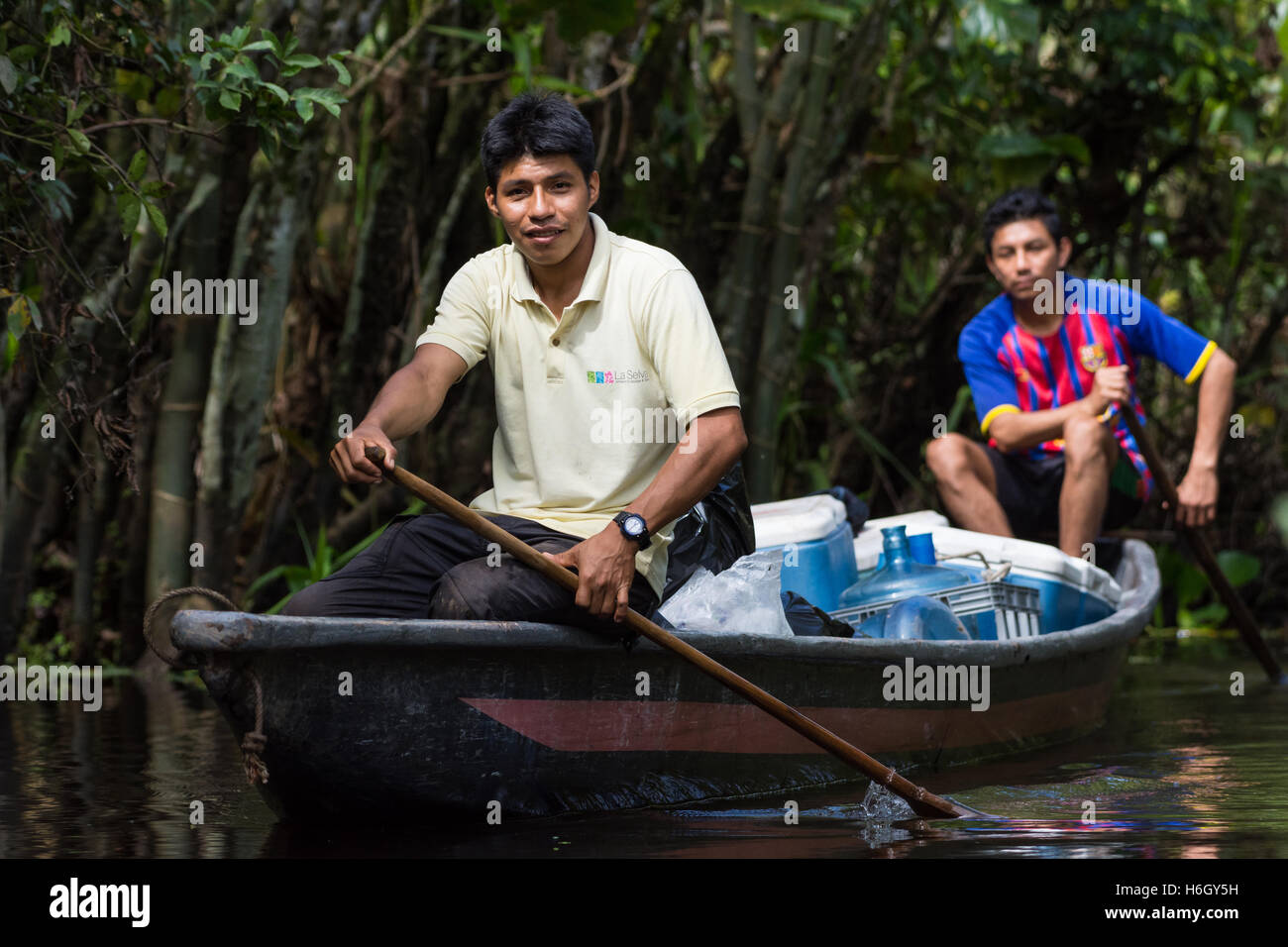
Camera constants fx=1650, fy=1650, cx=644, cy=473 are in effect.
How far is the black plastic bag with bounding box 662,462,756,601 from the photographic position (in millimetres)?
4164

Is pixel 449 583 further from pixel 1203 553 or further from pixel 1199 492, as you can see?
pixel 1203 553

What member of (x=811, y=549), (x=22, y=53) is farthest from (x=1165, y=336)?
(x=22, y=53)

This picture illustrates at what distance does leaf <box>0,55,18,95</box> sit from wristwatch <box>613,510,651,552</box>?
1.58m

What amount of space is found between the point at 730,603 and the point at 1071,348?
2.41m

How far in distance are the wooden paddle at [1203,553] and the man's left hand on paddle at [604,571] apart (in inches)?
109

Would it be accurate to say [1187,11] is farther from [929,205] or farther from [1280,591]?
[1280,591]

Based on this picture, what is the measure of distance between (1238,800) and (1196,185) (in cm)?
619

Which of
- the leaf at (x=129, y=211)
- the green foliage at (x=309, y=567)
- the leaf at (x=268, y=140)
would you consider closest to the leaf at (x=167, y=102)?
the green foliage at (x=309, y=567)

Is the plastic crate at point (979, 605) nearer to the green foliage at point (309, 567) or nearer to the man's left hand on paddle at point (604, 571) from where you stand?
the man's left hand on paddle at point (604, 571)

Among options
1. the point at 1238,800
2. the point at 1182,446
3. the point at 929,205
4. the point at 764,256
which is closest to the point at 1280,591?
the point at 1182,446

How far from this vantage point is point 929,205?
9.03 m

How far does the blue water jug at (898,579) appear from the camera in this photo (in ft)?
16.1

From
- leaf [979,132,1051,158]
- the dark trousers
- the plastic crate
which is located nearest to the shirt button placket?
the dark trousers

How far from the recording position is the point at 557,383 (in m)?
3.66
